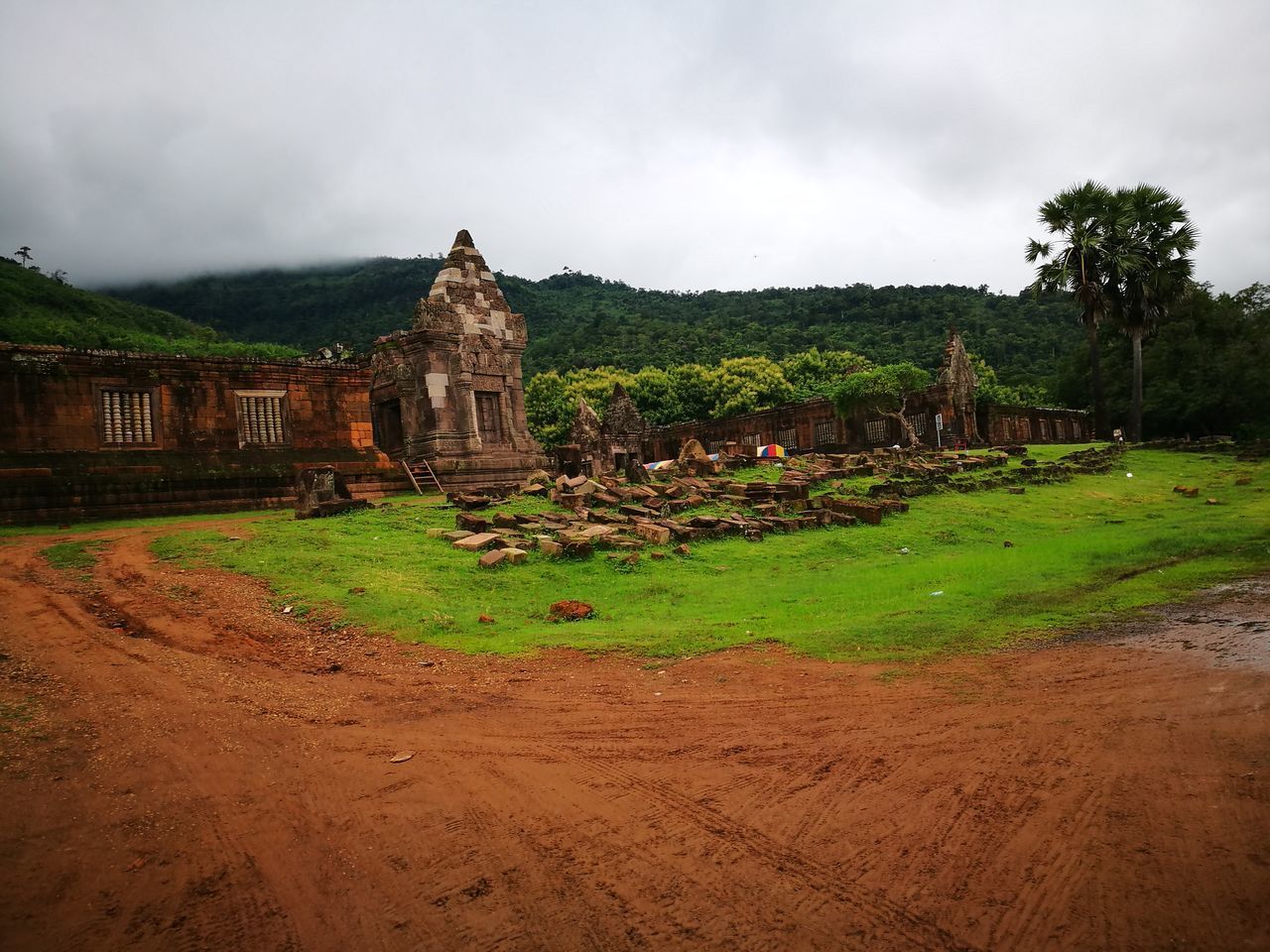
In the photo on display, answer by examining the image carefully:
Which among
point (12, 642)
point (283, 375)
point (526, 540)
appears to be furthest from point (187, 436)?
point (12, 642)

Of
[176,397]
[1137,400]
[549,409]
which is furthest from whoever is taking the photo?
[549,409]

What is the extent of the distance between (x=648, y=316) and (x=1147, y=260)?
50639 millimetres

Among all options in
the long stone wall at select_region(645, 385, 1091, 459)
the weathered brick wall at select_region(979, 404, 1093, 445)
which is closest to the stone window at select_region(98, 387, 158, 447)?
the long stone wall at select_region(645, 385, 1091, 459)

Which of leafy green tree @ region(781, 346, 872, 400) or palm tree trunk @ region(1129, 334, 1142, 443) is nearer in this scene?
palm tree trunk @ region(1129, 334, 1142, 443)

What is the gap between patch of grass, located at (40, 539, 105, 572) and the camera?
914cm

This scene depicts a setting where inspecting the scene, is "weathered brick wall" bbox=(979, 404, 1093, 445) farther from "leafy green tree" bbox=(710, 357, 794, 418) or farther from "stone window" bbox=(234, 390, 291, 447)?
"stone window" bbox=(234, 390, 291, 447)

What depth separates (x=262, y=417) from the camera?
17484 millimetres

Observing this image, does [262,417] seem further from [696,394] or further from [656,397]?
[696,394]

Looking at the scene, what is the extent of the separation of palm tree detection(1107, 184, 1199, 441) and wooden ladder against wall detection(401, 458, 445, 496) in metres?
29.6

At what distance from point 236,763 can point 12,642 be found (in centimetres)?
331

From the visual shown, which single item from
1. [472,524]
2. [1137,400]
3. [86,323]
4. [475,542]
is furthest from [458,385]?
[86,323]

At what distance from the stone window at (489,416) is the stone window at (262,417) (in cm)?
584

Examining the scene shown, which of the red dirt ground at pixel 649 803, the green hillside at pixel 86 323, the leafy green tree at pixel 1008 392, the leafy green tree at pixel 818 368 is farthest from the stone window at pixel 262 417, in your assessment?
the leafy green tree at pixel 818 368

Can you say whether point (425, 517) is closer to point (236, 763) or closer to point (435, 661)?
point (435, 661)
